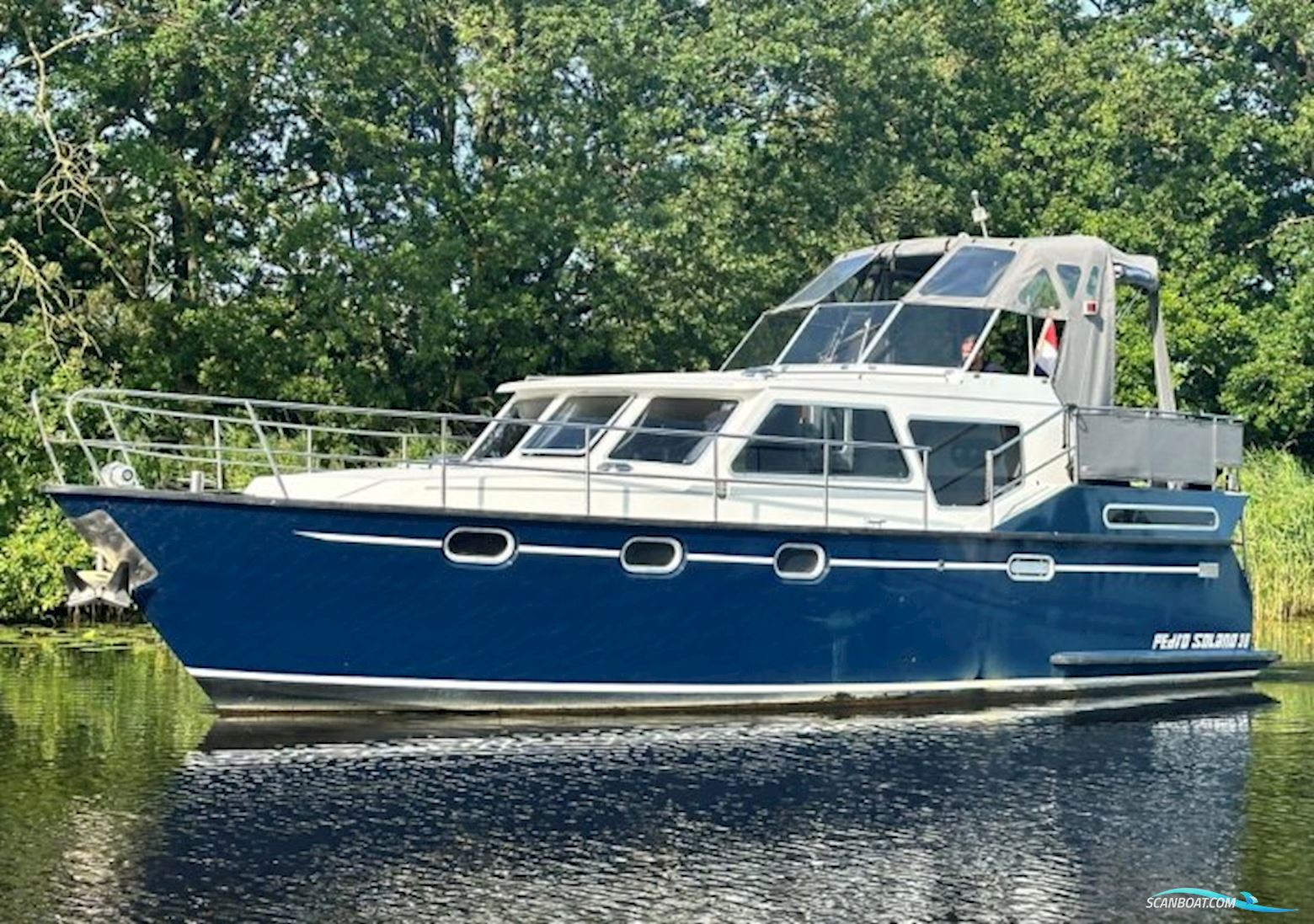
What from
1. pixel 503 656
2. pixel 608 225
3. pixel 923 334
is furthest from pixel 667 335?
pixel 503 656

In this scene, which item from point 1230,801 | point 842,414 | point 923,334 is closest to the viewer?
point 1230,801

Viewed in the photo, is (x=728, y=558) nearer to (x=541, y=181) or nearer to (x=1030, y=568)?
(x=1030, y=568)

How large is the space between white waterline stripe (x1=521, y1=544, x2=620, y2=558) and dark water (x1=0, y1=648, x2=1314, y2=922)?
138 centimetres

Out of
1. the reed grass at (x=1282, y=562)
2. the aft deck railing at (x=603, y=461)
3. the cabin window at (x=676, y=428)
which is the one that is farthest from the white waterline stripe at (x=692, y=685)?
the reed grass at (x=1282, y=562)

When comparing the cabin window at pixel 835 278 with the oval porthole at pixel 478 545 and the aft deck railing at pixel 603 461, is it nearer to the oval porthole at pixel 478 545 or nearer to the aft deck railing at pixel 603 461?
the aft deck railing at pixel 603 461

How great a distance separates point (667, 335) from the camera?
103 ft

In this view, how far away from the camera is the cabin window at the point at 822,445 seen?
15.9m

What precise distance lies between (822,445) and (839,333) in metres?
2.12

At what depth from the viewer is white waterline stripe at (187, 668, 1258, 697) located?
14.7 metres

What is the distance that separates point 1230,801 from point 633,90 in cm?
2106

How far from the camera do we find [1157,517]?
57.9ft

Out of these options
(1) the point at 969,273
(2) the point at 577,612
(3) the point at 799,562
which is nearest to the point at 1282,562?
(1) the point at 969,273

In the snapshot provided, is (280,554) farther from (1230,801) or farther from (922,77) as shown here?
(922,77)

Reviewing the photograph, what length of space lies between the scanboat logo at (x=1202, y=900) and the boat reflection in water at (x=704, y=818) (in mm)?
118
